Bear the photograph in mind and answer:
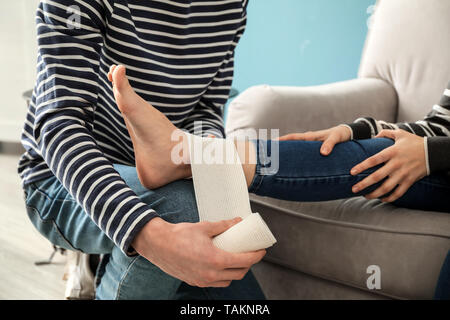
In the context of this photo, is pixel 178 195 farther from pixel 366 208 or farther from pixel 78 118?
pixel 366 208

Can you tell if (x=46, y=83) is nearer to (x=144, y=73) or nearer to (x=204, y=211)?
(x=144, y=73)

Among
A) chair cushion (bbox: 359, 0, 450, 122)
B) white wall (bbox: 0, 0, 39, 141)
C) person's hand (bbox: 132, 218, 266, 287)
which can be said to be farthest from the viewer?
white wall (bbox: 0, 0, 39, 141)

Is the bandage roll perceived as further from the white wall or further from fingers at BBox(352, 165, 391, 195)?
the white wall

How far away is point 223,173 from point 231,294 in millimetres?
311

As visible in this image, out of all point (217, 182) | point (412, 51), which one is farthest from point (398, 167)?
point (412, 51)

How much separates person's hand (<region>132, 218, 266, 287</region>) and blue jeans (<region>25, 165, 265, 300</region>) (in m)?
0.08

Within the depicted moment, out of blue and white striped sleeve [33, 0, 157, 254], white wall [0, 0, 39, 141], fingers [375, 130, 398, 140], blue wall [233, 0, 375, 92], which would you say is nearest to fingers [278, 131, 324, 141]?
fingers [375, 130, 398, 140]

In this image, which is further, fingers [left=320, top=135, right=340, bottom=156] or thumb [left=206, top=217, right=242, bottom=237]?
fingers [left=320, top=135, right=340, bottom=156]

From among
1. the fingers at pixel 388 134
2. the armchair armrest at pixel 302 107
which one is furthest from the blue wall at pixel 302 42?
the fingers at pixel 388 134

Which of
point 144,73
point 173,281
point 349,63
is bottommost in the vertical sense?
point 173,281

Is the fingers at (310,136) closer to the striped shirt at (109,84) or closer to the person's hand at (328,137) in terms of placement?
the person's hand at (328,137)

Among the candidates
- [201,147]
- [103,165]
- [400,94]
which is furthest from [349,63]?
[103,165]

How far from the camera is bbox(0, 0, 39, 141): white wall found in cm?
Answer: 190
